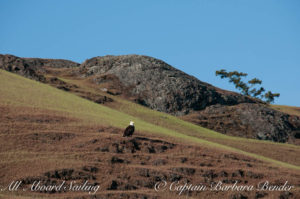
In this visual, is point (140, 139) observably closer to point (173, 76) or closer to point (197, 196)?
point (197, 196)

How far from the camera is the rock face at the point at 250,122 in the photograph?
214ft

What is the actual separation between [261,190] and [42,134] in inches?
675

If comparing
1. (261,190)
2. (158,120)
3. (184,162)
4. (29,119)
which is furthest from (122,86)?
(261,190)

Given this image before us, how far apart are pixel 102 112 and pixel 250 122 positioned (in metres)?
27.5

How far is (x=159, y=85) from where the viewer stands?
7388cm

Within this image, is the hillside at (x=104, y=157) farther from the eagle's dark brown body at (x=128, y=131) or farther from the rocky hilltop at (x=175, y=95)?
the rocky hilltop at (x=175, y=95)

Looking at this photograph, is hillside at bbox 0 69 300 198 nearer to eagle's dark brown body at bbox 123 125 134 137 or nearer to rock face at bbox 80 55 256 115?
eagle's dark brown body at bbox 123 125 134 137

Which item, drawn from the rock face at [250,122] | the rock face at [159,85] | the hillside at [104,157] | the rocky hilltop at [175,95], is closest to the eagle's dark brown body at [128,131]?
the hillside at [104,157]

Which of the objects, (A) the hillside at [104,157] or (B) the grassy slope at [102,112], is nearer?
(A) the hillside at [104,157]

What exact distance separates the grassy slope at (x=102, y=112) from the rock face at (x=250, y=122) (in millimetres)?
9260

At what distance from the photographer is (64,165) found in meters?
28.6

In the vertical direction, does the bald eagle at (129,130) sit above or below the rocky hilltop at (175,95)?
below

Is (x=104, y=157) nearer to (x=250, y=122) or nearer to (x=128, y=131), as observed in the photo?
(x=128, y=131)

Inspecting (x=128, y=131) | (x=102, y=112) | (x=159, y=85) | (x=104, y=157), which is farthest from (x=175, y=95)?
(x=104, y=157)
